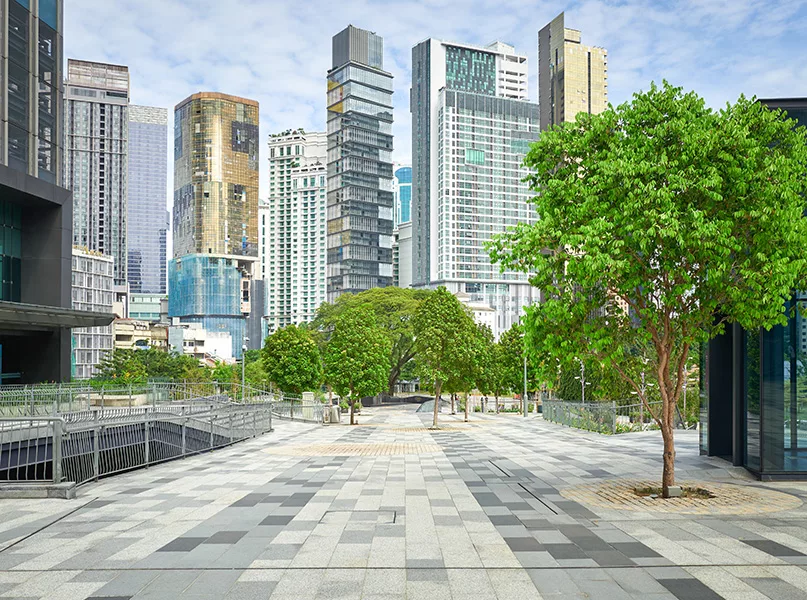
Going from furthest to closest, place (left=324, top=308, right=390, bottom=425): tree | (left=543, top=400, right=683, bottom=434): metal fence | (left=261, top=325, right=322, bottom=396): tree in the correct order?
(left=261, top=325, right=322, bottom=396): tree → (left=324, top=308, right=390, bottom=425): tree → (left=543, top=400, right=683, bottom=434): metal fence

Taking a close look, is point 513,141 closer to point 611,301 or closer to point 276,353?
point 276,353

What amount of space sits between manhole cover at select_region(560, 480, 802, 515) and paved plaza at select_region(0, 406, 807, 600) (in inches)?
2.3

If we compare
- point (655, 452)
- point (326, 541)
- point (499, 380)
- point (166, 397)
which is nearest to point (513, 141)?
point (499, 380)

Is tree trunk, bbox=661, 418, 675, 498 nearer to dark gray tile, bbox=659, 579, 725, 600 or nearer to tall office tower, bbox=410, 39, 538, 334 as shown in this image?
dark gray tile, bbox=659, 579, 725, 600

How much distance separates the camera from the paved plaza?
745cm

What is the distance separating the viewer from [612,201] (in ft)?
41.3

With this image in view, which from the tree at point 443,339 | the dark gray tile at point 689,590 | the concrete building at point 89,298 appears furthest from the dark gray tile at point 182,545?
the concrete building at point 89,298

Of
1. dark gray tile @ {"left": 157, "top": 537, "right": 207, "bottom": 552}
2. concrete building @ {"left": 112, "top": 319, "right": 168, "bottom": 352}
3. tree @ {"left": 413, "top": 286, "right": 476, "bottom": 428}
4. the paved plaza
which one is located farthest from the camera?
concrete building @ {"left": 112, "top": 319, "right": 168, "bottom": 352}

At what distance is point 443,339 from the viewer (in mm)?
34344

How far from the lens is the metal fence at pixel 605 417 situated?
29328 mm

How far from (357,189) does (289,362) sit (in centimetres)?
14244

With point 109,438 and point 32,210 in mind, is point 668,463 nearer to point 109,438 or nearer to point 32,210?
point 109,438

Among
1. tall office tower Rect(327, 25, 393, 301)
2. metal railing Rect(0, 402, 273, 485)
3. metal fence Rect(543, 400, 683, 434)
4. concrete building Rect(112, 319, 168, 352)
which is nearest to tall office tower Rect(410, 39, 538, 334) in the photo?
tall office tower Rect(327, 25, 393, 301)

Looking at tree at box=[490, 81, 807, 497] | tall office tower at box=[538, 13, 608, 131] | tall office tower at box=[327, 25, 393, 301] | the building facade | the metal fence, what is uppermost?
tall office tower at box=[538, 13, 608, 131]
